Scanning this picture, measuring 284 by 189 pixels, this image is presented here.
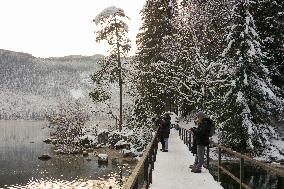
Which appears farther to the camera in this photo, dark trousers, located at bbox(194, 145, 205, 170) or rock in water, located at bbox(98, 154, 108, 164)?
rock in water, located at bbox(98, 154, 108, 164)

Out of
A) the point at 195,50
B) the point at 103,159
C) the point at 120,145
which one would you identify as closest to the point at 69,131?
the point at 120,145

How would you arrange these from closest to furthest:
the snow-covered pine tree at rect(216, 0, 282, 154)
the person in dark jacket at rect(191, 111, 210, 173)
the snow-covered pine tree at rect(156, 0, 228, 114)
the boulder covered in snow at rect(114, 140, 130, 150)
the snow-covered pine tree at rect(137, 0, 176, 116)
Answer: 1. the person in dark jacket at rect(191, 111, 210, 173)
2. the snow-covered pine tree at rect(216, 0, 282, 154)
3. the snow-covered pine tree at rect(156, 0, 228, 114)
4. the snow-covered pine tree at rect(137, 0, 176, 116)
5. the boulder covered in snow at rect(114, 140, 130, 150)

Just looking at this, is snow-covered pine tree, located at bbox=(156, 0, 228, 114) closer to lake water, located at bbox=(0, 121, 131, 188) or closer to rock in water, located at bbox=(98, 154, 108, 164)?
lake water, located at bbox=(0, 121, 131, 188)

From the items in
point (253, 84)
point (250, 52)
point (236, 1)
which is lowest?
point (253, 84)

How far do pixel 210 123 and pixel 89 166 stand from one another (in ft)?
108

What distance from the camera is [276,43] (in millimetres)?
32750

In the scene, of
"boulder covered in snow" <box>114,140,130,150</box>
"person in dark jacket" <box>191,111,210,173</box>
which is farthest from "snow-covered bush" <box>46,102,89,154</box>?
"person in dark jacket" <box>191,111,210,173</box>

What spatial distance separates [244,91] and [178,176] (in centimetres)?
1627

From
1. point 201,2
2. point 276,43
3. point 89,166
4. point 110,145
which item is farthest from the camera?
point 110,145

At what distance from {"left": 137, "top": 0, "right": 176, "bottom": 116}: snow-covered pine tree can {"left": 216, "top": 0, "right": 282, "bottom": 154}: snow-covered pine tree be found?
1088cm

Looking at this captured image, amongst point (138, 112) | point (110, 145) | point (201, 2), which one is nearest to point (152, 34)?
point (138, 112)

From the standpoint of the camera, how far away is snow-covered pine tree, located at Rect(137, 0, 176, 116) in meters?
41.2

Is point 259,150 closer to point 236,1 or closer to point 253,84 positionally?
point 253,84

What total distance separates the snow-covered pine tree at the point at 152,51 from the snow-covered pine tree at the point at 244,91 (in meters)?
10.9
